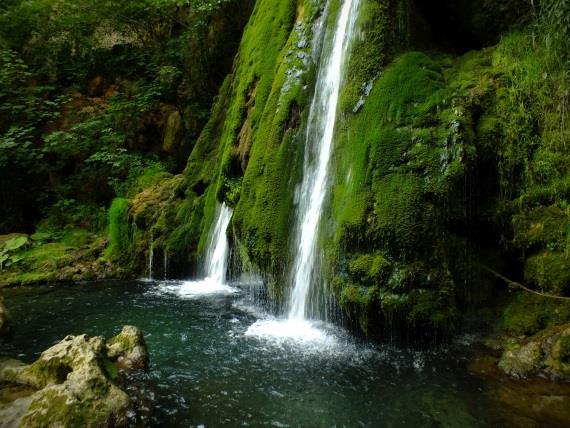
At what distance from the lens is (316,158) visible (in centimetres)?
705

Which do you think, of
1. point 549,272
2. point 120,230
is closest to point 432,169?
point 549,272

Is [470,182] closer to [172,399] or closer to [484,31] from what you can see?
[484,31]

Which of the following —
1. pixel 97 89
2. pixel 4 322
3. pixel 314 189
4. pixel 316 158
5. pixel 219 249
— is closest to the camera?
pixel 4 322

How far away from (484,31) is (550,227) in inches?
147

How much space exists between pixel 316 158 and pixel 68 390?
4.75 meters

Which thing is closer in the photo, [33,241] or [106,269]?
[106,269]

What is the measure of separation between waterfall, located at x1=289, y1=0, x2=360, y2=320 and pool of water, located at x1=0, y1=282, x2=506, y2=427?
0.73 m

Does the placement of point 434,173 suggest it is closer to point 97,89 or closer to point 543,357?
point 543,357

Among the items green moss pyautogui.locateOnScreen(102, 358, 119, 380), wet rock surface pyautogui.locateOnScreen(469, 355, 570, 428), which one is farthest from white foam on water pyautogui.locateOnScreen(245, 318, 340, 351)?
green moss pyautogui.locateOnScreen(102, 358, 119, 380)

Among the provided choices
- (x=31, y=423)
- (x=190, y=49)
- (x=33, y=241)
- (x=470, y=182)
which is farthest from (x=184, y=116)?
(x=31, y=423)

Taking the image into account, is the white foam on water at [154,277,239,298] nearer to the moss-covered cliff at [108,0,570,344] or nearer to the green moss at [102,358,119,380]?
the moss-covered cliff at [108,0,570,344]

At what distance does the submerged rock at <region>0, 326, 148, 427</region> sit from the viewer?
3641 millimetres

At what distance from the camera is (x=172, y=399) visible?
443 cm

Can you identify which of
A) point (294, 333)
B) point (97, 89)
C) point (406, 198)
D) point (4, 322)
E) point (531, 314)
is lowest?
point (4, 322)
